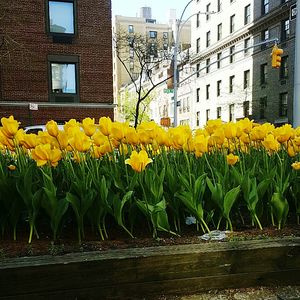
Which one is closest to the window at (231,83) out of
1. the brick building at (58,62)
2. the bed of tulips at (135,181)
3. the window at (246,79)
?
the window at (246,79)

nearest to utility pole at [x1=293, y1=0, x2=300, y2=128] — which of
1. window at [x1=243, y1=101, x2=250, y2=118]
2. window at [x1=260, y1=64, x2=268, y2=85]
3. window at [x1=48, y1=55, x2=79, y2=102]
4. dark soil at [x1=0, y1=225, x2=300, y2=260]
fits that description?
dark soil at [x1=0, y1=225, x2=300, y2=260]

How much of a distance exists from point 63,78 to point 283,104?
18.6m

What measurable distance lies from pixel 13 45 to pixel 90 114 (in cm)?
515

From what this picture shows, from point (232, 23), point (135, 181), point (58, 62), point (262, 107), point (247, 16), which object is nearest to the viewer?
point (135, 181)

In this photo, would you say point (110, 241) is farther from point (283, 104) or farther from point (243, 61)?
point (243, 61)

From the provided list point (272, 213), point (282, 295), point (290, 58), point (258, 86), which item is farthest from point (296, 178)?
point (258, 86)

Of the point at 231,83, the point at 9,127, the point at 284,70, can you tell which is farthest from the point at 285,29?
the point at 9,127

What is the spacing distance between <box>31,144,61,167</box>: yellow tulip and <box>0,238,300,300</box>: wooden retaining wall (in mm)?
620

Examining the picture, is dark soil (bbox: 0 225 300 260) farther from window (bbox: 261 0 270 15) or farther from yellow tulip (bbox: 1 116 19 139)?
window (bbox: 261 0 270 15)

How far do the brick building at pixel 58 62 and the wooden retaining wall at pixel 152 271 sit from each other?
60.5ft

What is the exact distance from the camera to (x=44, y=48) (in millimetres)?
20031

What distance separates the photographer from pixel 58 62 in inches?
800

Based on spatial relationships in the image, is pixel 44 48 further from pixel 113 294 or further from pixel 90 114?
pixel 113 294

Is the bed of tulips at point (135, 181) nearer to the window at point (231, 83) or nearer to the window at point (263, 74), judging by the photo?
the window at point (263, 74)
